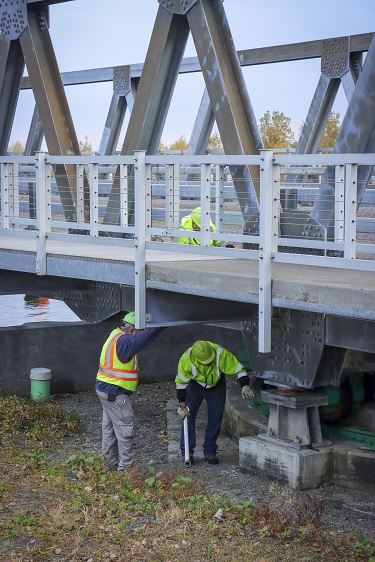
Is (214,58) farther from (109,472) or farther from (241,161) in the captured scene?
(109,472)

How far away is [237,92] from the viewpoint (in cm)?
1206

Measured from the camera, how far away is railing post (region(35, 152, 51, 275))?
1164 cm

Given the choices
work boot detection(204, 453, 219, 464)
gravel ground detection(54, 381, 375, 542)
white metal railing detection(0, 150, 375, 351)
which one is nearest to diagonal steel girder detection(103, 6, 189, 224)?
white metal railing detection(0, 150, 375, 351)

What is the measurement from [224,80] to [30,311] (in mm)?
16713

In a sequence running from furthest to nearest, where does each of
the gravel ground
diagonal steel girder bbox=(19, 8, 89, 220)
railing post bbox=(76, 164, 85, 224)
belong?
diagonal steel girder bbox=(19, 8, 89, 220)
railing post bbox=(76, 164, 85, 224)
the gravel ground

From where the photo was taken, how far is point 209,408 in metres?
11.8

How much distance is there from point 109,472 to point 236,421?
7.40 feet

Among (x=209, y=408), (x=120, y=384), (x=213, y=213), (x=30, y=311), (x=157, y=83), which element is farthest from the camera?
(x=30, y=311)

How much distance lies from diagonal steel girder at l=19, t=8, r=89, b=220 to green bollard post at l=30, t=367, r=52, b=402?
231 centimetres

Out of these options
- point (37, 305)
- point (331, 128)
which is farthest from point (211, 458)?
point (331, 128)

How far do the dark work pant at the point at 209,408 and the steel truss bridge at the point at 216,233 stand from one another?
50.4 inches

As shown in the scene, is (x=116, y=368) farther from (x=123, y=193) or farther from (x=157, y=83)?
(x=157, y=83)

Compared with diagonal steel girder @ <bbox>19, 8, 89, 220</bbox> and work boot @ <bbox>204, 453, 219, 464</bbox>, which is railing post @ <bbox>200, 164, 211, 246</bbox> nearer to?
work boot @ <bbox>204, 453, 219, 464</bbox>

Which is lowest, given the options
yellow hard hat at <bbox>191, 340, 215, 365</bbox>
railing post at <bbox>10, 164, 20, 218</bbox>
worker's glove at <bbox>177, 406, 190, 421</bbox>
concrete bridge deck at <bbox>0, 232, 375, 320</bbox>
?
worker's glove at <bbox>177, 406, 190, 421</bbox>
